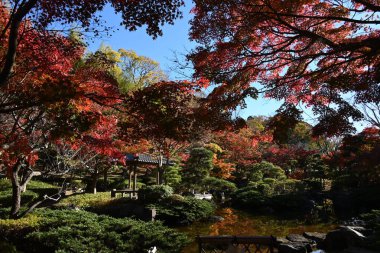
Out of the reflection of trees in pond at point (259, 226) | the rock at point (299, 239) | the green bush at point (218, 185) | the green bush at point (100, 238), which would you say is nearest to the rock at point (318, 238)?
the rock at point (299, 239)

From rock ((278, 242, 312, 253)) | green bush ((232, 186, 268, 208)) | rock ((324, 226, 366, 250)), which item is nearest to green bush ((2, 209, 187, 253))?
rock ((278, 242, 312, 253))

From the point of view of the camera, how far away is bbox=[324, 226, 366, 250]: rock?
808 cm

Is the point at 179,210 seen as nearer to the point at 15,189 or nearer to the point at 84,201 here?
the point at 84,201

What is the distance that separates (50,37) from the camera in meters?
5.39

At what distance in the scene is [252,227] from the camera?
13133 millimetres

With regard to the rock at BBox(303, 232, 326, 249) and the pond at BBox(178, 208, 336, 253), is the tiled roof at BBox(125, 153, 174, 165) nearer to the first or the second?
the pond at BBox(178, 208, 336, 253)

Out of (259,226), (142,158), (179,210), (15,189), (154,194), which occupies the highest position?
(142,158)

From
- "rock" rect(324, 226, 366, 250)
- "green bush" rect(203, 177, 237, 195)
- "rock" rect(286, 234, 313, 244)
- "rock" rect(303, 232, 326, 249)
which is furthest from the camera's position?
"green bush" rect(203, 177, 237, 195)

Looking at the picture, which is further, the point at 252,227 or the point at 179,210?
the point at 179,210

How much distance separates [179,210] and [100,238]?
23.1 feet

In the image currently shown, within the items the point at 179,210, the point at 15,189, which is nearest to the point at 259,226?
the point at 179,210

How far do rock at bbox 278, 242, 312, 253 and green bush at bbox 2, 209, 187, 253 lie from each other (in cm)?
332

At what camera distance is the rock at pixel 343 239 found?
8080 millimetres

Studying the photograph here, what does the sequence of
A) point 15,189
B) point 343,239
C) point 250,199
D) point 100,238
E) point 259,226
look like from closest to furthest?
1. point 100,238
2. point 343,239
3. point 15,189
4. point 259,226
5. point 250,199
